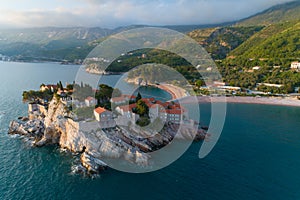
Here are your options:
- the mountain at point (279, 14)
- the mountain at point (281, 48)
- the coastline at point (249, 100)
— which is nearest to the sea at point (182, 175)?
the coastline at point (249, 100)

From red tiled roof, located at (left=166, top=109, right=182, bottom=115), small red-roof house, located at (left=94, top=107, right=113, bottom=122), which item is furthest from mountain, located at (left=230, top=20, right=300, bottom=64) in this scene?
small red-roof house, located at (left=94, top=107, right=113, bottom=122)

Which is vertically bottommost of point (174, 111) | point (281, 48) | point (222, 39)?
point (174, 111)

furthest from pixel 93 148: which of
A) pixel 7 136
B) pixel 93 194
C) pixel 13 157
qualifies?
pixel 7 136

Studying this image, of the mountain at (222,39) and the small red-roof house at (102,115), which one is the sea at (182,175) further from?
the mountain at (222,39)

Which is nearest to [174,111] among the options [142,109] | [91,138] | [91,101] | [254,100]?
[142,109]

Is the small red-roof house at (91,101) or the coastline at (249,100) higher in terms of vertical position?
the small red-roof house at (91,101)

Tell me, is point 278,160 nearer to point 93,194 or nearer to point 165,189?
point 165,189

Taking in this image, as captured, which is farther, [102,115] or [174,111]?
[174,111]

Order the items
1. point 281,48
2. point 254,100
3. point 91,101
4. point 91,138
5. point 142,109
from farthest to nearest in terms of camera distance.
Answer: point 281,48, point 254,100, point 91,101, point 142,109, point 91,138

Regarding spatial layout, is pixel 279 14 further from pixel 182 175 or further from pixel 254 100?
pixel 182 175
